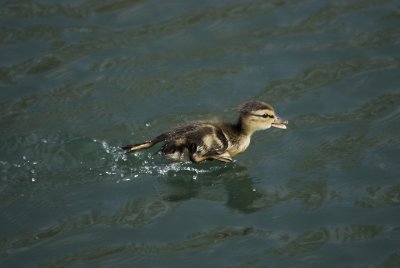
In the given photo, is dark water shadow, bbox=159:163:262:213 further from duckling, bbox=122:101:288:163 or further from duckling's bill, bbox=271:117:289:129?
duckling's bill, bbox=271:117:289:129

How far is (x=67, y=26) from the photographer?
8141 mm

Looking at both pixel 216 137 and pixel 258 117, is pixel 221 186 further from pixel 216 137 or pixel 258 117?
pixel 258 117

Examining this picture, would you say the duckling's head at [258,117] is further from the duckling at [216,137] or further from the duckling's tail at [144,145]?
the duckling's tail at [144,145]

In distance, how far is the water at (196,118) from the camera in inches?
219

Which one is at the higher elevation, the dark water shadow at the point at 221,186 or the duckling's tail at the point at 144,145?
the duckling's tail at the point at 144,145

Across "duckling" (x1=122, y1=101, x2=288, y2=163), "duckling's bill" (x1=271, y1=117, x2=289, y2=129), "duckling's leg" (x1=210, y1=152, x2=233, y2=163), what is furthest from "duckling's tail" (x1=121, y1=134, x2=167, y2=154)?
"duckling's bill" (x1=271, y1=117, x2=289, y2=129)

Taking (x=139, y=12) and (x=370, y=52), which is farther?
(x=139, y=12)

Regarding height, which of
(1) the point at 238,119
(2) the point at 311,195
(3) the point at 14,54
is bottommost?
(2) the point at 311,195

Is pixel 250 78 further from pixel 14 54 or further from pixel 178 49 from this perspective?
pixel 14 54

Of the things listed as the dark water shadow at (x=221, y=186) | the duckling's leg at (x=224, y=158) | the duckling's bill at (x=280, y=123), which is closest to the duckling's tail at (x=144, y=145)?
the dark water shadow at (x=221, y=186)

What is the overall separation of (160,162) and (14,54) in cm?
223

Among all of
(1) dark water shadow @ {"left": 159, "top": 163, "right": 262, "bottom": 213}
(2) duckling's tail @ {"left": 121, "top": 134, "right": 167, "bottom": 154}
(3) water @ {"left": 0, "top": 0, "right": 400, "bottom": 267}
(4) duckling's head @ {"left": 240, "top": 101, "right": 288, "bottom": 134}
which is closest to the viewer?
(3) water @ {"left": 0, "top": 0, "right": 400, "bottom": 267}

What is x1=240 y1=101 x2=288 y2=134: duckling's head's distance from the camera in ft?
21.3

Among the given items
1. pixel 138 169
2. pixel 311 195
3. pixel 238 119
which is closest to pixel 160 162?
pixel 138 169
